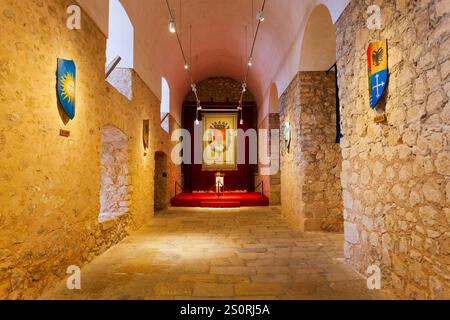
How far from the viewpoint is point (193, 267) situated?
11.3ft

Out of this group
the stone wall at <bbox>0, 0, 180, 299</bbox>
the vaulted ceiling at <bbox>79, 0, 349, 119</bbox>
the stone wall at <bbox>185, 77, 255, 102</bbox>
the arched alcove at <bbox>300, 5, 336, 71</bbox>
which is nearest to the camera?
the stone wall at <bbox>0, 0, 180, 299</bbox>

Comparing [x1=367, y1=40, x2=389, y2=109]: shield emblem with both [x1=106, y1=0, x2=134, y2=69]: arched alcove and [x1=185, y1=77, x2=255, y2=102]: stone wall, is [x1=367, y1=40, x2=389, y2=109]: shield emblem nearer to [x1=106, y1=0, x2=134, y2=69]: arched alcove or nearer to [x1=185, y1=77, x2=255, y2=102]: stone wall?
[x1=106, y1=0, x2=134, y2=69]: arched alcove

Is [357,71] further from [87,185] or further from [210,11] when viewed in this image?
[210,11]

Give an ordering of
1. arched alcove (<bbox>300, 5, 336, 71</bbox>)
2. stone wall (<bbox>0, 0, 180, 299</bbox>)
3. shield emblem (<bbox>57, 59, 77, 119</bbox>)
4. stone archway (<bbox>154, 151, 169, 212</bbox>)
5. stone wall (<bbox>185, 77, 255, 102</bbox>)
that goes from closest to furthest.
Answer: stone wall (<bbox>0, 0, 180, 299</bbox>) → shield emblem (<bbox>57, 59, 77, 119</bbox>) → arched alcove (<bbox>300, 5, 336, 71</bbox>) → stone archway (<bbox>154, 151, 169, 212</bbox>) → stone wall (<bbox>185, 77, 255, 102</bbox>)

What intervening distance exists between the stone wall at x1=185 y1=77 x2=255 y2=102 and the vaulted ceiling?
209 cm

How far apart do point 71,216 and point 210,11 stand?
6485 mm

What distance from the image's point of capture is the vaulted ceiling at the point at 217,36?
548cm

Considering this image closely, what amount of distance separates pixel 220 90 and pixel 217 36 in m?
4.46

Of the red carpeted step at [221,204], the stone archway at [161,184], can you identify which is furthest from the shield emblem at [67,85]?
the red carpeted step at [221,204]

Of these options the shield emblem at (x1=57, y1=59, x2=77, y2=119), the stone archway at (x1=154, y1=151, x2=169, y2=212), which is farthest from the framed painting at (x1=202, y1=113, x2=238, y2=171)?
the shield emblem at (x1=57, y1=59, x2=77, y2=119)

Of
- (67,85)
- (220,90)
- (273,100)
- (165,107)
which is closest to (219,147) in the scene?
(220,90)

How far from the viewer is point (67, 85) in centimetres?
316

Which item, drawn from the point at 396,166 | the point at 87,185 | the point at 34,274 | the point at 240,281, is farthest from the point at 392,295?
the point at 87,185

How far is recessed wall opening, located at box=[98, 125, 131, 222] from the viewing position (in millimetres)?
5317
